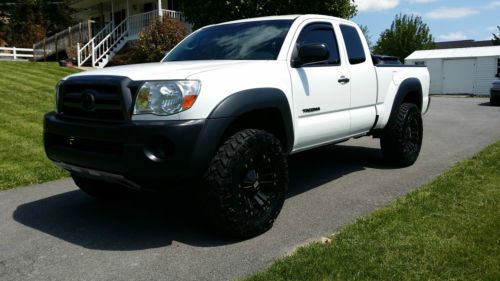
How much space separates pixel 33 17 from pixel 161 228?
36.7 meters

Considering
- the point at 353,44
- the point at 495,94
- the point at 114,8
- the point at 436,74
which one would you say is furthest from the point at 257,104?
the point at 436,74

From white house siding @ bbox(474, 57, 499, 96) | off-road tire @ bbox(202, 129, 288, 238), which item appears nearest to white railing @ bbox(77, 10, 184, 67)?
off-road tire @ bbox(202, 129, 288, 238)

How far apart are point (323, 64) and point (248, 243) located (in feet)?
7.13

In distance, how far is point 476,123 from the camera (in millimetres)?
12602

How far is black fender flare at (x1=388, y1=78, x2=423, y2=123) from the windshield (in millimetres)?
2199

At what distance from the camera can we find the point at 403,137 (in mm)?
6609

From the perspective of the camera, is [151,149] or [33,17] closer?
[151,149]

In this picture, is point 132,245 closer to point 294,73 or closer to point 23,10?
point 294,73

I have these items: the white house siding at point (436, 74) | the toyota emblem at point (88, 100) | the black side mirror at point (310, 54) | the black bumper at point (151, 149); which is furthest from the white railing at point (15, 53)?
the black bumper at point (151, 149)

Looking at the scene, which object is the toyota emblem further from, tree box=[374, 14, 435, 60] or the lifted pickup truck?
tree box=[374, 14, 435, 60]

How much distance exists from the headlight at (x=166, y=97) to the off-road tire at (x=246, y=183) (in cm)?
50

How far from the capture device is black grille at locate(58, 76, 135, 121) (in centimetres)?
373

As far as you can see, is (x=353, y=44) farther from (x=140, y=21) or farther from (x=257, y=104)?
(x=140, y=21)

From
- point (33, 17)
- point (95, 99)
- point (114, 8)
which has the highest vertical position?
point (33, 17)
